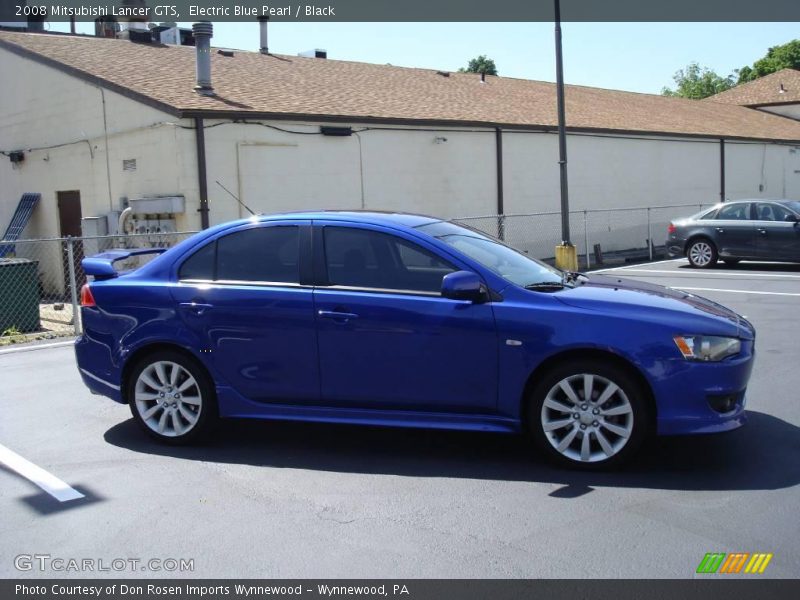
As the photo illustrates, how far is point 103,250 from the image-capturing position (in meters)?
16.1

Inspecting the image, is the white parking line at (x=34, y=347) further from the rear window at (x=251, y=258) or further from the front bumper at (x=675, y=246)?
the front bumper at (x=675, y=246)

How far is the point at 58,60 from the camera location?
17.9m

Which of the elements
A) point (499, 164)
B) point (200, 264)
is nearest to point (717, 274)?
point (499, 164)

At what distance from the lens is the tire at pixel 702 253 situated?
17125 millimetres

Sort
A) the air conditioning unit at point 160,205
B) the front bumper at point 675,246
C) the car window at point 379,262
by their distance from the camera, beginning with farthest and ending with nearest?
the front bumper at point 675,246
the air conditioning unit at point 160,205
the car window at point 379,262

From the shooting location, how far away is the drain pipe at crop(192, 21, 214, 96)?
637 inches

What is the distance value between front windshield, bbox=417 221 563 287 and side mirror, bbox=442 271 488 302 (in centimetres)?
27

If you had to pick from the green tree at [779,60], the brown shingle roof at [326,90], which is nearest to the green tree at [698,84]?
the green tree at [779,60]

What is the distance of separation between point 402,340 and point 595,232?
1860 centimetres

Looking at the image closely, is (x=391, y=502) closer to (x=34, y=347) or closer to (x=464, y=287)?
(x=464, y=287)

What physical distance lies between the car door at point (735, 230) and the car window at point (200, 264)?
44.3 feet

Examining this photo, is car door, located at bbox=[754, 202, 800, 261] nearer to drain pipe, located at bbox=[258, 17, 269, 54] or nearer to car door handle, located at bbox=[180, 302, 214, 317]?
car door handle, located at bbox=[180, 302, 214, 317]

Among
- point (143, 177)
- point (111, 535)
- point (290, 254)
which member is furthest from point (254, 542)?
point (143, 177)

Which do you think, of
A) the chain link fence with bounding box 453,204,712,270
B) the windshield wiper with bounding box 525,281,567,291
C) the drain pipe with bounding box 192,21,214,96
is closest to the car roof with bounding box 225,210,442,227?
the windshield wiper with bounding box 525,281,567,291
